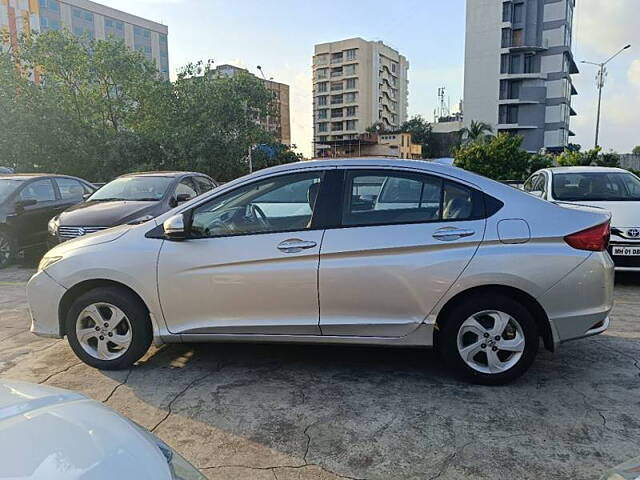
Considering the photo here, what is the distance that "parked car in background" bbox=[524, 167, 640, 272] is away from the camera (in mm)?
6457

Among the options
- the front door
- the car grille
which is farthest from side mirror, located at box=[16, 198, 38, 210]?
the front door

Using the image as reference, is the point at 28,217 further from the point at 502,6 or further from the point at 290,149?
the point at 502,6

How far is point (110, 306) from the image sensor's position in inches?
151

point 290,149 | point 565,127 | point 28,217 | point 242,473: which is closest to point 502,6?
point 565,127

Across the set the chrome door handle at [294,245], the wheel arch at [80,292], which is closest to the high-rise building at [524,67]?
the chrome door handle at [294,245]

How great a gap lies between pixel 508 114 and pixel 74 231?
61404mm

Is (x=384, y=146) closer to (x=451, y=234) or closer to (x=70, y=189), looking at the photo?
(x=70, y=189)

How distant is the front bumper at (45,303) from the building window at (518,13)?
6577 cm

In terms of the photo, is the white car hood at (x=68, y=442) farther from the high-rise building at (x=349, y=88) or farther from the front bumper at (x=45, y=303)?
the high-rise building at (x=349, y=88)

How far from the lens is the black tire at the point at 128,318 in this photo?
379 cm

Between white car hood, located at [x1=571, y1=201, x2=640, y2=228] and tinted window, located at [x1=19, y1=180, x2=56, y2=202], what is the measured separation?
920 centimetres

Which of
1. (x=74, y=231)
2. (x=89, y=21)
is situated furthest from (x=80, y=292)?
(x=89, y=21)

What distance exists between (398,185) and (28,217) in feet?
24.9

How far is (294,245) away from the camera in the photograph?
3.55 m
